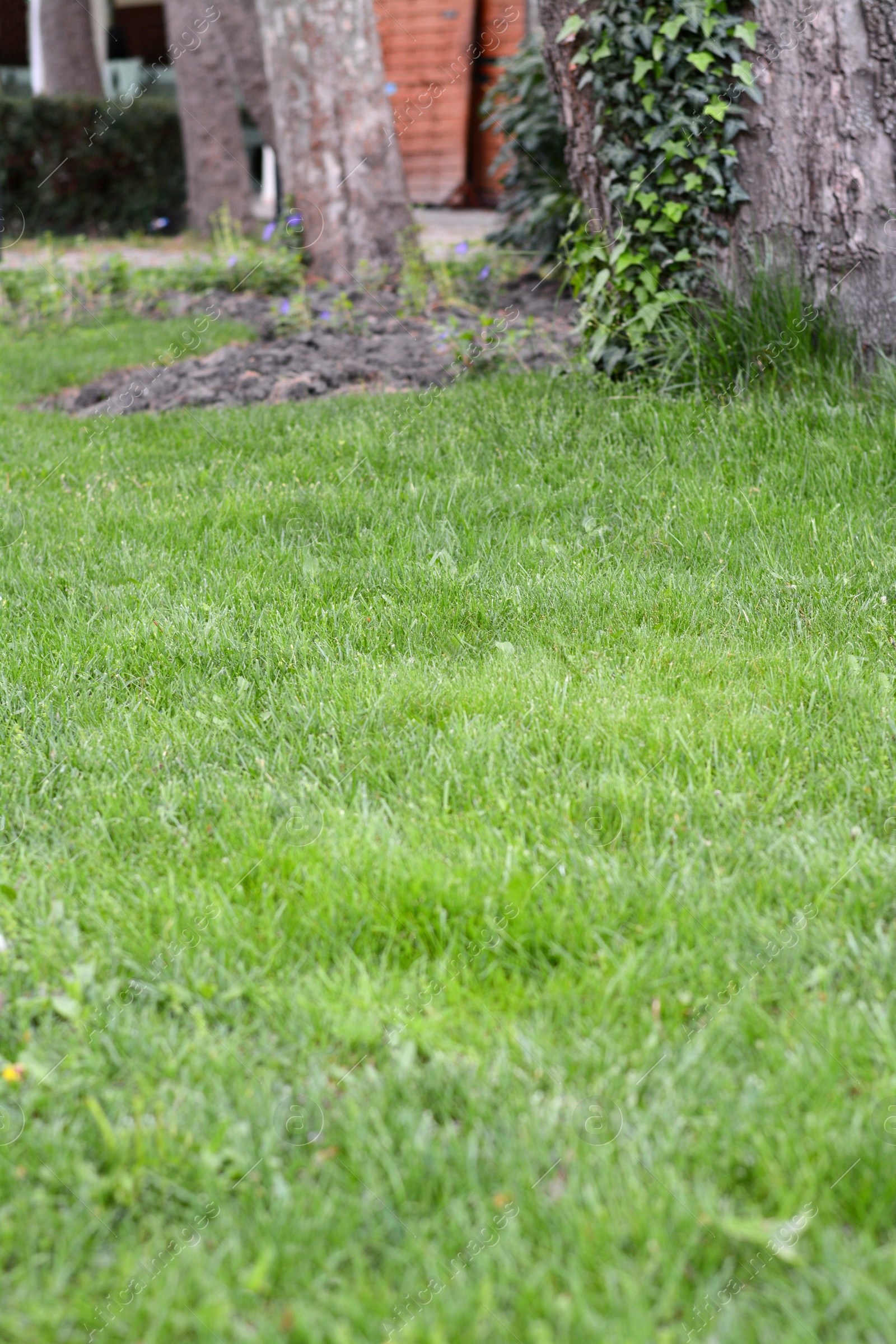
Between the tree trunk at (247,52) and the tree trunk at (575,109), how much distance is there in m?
8.50

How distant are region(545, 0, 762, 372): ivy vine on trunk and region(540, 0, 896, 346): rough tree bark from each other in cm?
13

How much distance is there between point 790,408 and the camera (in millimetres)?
4637

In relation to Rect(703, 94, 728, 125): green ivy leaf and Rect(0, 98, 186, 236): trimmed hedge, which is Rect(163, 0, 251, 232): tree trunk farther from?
Rect(703, 94, 728, 125): green ivy leaf

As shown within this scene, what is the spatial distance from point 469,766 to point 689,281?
11.4 ft

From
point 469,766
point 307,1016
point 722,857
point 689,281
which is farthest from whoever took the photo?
point 689,281

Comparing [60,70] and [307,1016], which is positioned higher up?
[60,70]

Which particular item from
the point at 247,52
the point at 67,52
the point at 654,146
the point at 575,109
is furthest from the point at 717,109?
the point at 67,52

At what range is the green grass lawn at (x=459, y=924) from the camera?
62.0 inches

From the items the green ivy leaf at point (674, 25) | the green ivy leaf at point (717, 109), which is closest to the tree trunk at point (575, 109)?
the green ivy leaf at point (674, 25)

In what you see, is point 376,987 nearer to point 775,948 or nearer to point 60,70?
point 775,948

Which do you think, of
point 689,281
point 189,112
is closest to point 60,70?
point 189,112

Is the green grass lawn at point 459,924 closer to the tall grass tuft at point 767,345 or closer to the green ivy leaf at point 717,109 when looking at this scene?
the tall grass tuft at point 767,345

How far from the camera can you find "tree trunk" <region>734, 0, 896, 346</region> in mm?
4832

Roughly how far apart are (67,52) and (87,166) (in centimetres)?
301
